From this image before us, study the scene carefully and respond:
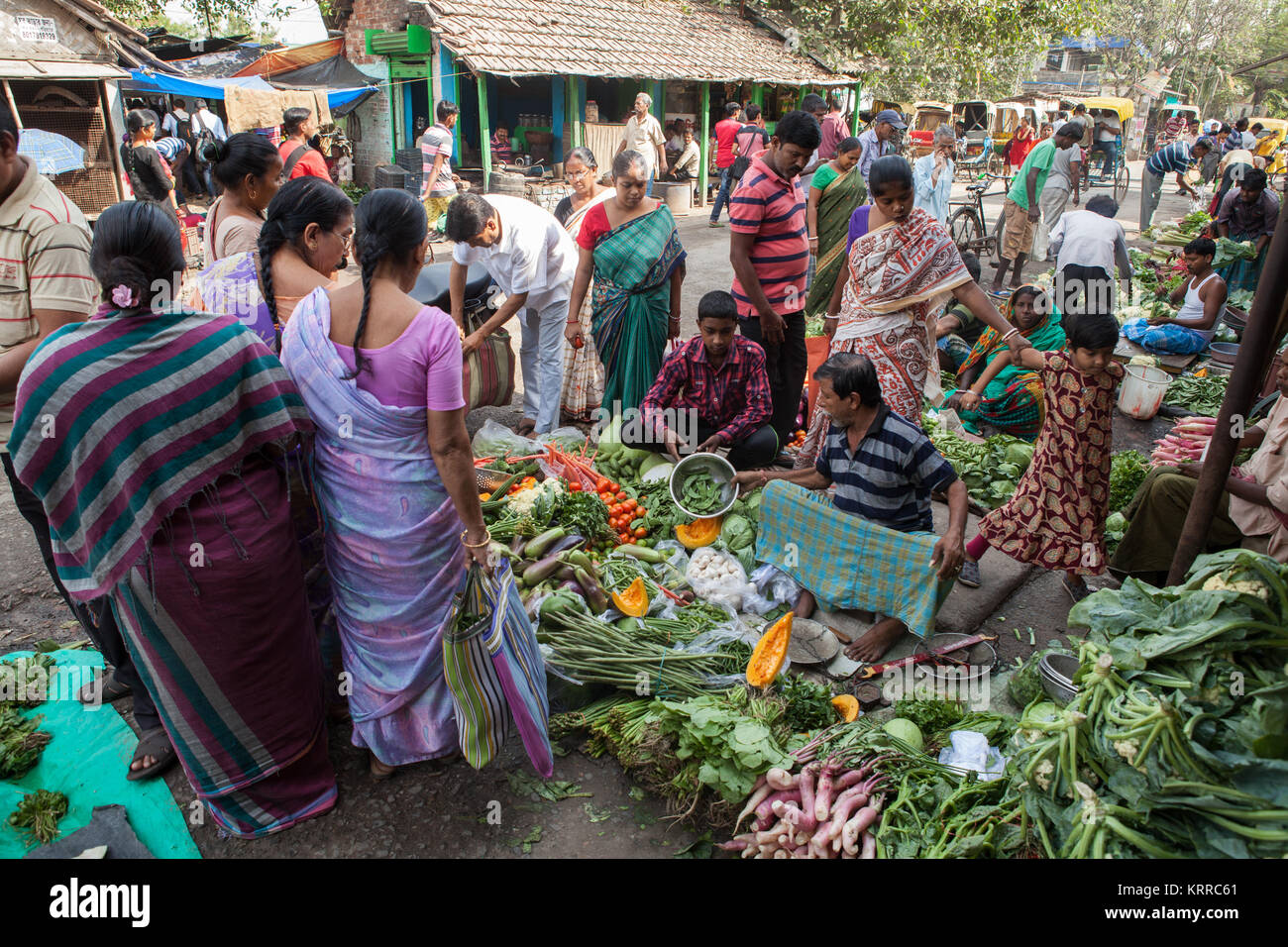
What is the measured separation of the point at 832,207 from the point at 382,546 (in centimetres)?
540

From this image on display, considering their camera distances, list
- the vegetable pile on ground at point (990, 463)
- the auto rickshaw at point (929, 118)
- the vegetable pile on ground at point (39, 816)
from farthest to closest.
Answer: the auto rickshaw at point (929, 118), the vegetable pile on ground at point (990, 463), the vegetable pile on ground at point (39, 816)

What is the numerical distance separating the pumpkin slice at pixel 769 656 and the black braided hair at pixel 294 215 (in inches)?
84.7

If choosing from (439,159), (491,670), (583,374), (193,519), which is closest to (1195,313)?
(583,374)

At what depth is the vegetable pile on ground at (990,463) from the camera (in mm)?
4759

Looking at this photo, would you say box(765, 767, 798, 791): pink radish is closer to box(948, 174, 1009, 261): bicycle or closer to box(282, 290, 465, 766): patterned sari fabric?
box(282, 290, 465, 766): patterned sari fabric

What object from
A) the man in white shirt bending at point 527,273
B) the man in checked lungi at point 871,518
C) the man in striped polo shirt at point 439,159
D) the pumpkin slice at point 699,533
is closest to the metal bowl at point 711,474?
the pumpkin slice at point 699,533

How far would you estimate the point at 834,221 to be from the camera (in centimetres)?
684

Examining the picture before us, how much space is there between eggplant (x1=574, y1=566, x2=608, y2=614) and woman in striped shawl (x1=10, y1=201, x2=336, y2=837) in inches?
46.7

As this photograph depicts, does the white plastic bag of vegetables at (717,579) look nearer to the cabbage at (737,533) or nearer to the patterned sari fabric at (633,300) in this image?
the cabbage at (737,533)

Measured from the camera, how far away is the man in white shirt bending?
179 inches

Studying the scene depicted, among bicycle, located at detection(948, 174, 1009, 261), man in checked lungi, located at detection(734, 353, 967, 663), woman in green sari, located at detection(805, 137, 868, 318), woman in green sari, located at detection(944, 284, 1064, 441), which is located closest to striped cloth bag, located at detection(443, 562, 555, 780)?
man in checked lungi, located at detection(734, 353, 967, 663)

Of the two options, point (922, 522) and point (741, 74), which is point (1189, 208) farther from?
point (922, 522)

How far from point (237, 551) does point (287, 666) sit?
416 mm
